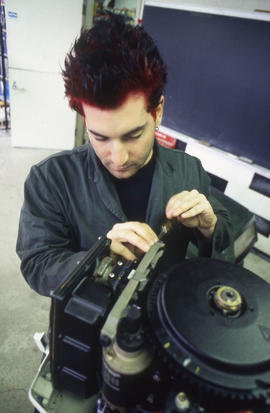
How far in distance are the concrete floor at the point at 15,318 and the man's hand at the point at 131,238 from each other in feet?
3.68

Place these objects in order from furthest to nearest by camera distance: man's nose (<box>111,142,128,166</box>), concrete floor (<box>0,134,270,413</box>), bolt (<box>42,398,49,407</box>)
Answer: concrete floor (<box>0,134,270,413</box>)
man's nose (<box>111,142,128,166</box>)
bolt (<box>42,398,49,407</box>)

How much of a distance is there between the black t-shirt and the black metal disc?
530mm

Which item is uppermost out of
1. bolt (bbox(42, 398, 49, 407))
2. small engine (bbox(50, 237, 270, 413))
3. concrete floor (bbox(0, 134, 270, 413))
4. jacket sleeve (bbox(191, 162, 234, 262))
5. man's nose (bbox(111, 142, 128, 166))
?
man's nose (bbox(111, 142, 128, 166))

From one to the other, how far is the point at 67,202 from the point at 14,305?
1.12 meters

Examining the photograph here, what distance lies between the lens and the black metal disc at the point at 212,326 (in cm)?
42

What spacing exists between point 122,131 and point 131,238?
299 mm

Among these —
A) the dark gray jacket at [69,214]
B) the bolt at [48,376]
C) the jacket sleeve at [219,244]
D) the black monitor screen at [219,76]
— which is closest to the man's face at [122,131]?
the dark gray jacket at [69,214]

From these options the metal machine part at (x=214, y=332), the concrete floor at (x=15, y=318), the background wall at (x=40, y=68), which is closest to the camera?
the metal machine part at (x=214, y=332)

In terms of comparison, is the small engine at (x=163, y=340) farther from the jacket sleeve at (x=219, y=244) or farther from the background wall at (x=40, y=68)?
the background wall at (x=40, y=68)

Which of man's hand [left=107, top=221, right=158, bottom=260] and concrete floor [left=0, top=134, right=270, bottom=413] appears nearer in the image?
man's hand [left=107, top=221, right=158, bottom=260]

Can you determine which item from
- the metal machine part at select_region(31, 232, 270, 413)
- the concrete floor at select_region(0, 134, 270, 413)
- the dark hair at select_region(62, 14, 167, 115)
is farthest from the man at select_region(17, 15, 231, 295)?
the concrete floor at select_region(0, 134, 270, 413)

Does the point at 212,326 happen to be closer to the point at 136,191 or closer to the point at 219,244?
the point at 219,244

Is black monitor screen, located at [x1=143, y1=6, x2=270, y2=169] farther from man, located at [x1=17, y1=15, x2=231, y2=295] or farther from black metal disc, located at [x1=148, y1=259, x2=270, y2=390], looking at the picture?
black metal disc, located at [x1=148, y1=259, x2=270, y2=390]

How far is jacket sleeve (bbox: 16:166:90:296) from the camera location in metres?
0.84
